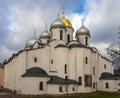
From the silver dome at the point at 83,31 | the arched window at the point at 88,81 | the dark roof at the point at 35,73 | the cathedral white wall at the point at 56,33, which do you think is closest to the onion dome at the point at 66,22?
the silver dome at the point at 83,31

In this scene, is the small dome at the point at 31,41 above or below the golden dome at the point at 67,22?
below

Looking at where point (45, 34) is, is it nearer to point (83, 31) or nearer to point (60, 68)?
point (83, 31)

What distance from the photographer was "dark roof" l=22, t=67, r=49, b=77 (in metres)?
47.0

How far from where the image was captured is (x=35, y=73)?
156 ft

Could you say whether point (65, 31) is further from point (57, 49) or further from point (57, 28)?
point (57, 49)

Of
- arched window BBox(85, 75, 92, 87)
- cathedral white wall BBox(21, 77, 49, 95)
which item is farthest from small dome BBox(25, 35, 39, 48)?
arched window BBox(85, 75, 92, 87)

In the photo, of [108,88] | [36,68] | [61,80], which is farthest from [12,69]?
[108,88]

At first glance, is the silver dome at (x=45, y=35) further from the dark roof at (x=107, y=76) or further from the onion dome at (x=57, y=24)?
the dark roof at (x=107, y=76)

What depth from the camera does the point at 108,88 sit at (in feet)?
188

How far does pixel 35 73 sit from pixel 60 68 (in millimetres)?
5493

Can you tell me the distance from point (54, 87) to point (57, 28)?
13.2 meters

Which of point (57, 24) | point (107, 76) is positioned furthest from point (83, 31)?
point (107, 76)

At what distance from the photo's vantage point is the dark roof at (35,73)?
47050mm

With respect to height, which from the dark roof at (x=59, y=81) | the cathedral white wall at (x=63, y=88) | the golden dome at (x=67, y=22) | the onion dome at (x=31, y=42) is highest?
the golden dome at (x=67, y=22)
